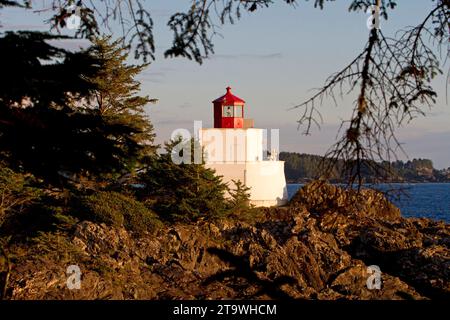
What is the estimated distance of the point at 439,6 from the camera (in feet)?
17.6

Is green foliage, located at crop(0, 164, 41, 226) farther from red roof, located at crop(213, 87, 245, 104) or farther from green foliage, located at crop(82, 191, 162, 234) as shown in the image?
red roof, located at crop(213, 87, 245, 104)

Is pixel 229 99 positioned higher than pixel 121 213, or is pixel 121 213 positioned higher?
pixel 229 99

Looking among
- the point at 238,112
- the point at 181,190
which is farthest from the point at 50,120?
the point at 238,112

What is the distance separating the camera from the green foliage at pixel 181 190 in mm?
25391

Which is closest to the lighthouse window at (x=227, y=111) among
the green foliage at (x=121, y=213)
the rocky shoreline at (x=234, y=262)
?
the rocky shoreline at (x=234, y=262)

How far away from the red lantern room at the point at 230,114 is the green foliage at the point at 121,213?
853 cm

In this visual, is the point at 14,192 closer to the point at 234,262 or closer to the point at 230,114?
the point at 234,262

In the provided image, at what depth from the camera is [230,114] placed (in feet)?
105

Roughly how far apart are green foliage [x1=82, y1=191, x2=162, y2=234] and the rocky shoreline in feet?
2.28

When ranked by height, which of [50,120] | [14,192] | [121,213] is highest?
[50,120]

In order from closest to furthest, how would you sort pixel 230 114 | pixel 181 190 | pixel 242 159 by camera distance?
pixel 181 190, pixel 242 159, pixel 230 114

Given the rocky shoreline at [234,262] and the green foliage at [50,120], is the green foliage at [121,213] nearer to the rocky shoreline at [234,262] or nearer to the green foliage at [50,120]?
the rocky shoreline at [234,262]

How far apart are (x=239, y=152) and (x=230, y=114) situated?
6.44 ft

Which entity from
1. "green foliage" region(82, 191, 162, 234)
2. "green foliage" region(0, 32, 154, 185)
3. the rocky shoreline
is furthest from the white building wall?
"green foliage" region(0, 32, 154, 185)
